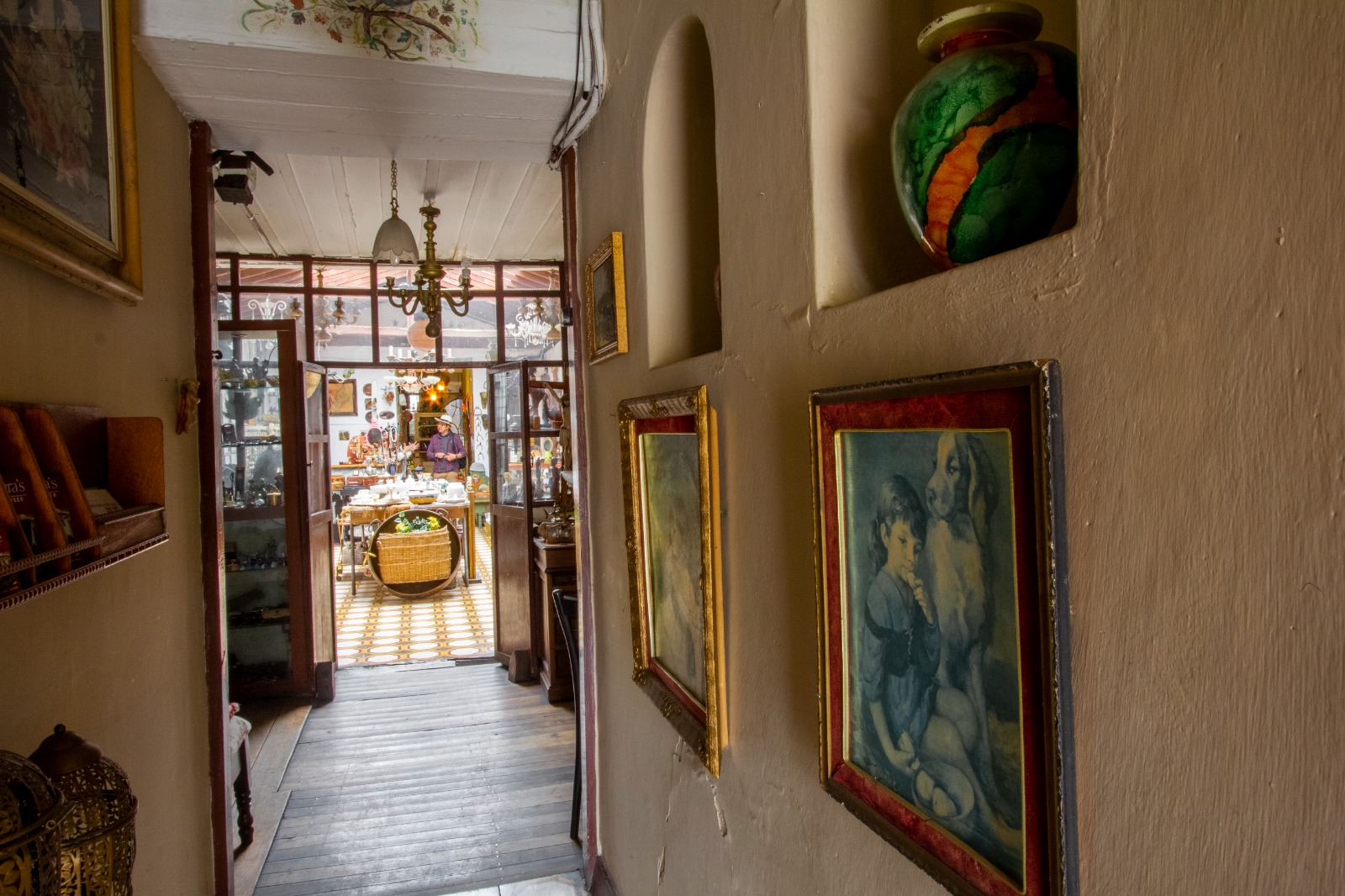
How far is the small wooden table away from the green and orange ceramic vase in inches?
137

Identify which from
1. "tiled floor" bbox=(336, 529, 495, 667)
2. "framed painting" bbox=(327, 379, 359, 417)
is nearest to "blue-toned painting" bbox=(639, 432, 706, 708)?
"tiled floor" bbox=(336, 529, 495, 667)

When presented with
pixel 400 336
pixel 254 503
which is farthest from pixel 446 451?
pixel 254 503

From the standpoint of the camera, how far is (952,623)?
76 cm

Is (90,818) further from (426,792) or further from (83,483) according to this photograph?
(426,792)

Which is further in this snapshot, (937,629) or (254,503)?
(254,503)

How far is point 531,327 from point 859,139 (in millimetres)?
4639

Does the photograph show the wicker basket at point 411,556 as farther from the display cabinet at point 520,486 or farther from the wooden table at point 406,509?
the display cabinet at point 520,486

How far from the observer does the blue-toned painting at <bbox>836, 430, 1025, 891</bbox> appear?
698 mm

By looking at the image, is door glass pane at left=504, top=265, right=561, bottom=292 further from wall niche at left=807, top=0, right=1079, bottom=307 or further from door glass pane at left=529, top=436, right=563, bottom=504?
wall niche at left=807, top=0, right=1079, bottom=307

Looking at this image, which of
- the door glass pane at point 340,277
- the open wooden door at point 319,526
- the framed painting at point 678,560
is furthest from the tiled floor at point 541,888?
the door glass pane at point 340,277

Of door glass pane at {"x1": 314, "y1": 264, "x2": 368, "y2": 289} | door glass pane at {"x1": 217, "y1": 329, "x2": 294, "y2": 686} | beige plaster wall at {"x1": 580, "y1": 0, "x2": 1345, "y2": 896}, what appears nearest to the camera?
beige plaster wall at {"x1": 580, "y1": 0, "x2": 1345, "y2": 896}

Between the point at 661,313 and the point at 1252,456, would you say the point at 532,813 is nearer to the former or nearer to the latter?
the point at 661,313

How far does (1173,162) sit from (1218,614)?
0.32 metres

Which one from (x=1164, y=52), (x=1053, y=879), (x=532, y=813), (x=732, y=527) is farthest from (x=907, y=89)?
(x=532, y=813)
